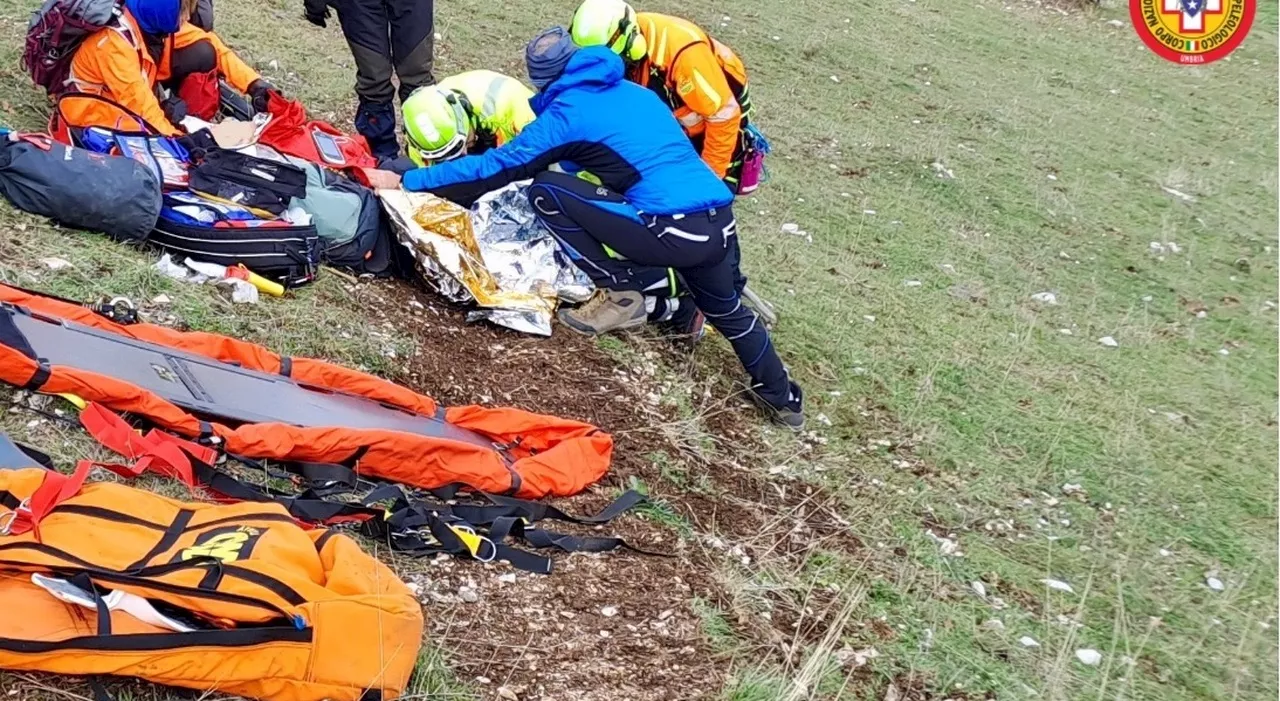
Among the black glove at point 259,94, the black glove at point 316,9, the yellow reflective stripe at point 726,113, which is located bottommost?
the black glove at point 259,94

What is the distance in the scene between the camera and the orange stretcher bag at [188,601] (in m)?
2.15

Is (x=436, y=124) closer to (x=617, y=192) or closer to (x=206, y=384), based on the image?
(x=617, y=192)

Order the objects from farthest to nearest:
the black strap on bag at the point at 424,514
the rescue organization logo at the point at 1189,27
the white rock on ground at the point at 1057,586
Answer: the rescue organization logo at the point at 1189,27
the white rock on ground at the point at 1057,586
the black strap on bag at the point at 424,514

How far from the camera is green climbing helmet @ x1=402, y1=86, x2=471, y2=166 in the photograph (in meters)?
4.86

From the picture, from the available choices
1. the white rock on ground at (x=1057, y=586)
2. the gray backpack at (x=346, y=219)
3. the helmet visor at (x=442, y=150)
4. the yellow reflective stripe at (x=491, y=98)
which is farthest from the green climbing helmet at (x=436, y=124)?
the white rock on ground at (x=1057, y=586)

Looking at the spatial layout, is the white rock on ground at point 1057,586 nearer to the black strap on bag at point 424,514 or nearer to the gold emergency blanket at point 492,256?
the black strap on bag at point 424,514

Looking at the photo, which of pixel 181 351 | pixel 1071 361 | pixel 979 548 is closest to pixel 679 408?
pixel 979 548

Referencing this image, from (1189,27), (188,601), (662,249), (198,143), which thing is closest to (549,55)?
(662,249)

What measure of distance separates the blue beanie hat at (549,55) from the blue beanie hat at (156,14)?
64.4 inches

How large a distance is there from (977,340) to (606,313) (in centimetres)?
240

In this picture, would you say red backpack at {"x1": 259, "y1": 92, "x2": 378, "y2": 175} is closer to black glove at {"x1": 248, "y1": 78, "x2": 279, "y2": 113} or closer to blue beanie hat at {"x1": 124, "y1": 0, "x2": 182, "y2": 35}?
black glove at {"x1": 248, "y1": 78, "x2": 279, "y2": 113}

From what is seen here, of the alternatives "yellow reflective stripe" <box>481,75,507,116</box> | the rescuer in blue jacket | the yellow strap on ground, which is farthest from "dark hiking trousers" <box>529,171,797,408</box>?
the yellow strap on ground

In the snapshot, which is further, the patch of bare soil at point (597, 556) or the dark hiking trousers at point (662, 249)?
the dark hiking trousers at point (662, 249)

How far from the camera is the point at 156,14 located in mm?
4605
